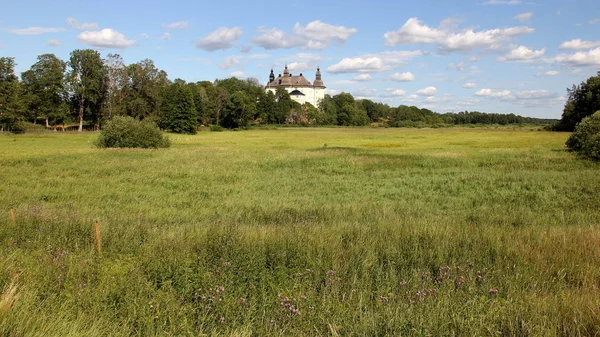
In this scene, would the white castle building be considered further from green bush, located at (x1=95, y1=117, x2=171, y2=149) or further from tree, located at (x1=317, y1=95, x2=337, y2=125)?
green bush, located at (x1=95, y1=117, x2=171, y2=149)

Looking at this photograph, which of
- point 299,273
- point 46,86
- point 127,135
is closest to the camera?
point 299,273

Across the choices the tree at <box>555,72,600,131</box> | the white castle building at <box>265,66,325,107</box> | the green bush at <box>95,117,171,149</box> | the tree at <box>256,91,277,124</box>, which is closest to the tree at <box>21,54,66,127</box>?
the green bush at <box>95,117,171,149</box>

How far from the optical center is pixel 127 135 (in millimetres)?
42531

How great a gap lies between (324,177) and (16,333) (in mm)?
20975

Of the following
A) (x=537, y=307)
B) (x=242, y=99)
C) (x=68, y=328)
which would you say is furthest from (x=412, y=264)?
(x=242, y=99)

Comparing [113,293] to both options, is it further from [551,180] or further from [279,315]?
[551,180]

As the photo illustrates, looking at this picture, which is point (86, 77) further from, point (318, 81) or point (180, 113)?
point (318, 81)

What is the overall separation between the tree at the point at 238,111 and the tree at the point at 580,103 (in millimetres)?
77791

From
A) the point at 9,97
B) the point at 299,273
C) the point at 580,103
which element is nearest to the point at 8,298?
the point at 299,273

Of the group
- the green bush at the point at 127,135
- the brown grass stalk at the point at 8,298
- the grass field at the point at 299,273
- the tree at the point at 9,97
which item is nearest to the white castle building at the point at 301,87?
the tree at the point at 9,97

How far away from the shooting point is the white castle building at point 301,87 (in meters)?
183

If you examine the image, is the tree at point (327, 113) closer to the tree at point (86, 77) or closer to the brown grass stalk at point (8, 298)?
the tree at point (86, 77)

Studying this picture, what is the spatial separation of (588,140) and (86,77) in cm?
8396

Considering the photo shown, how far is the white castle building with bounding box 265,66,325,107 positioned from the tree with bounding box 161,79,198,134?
92511mm
